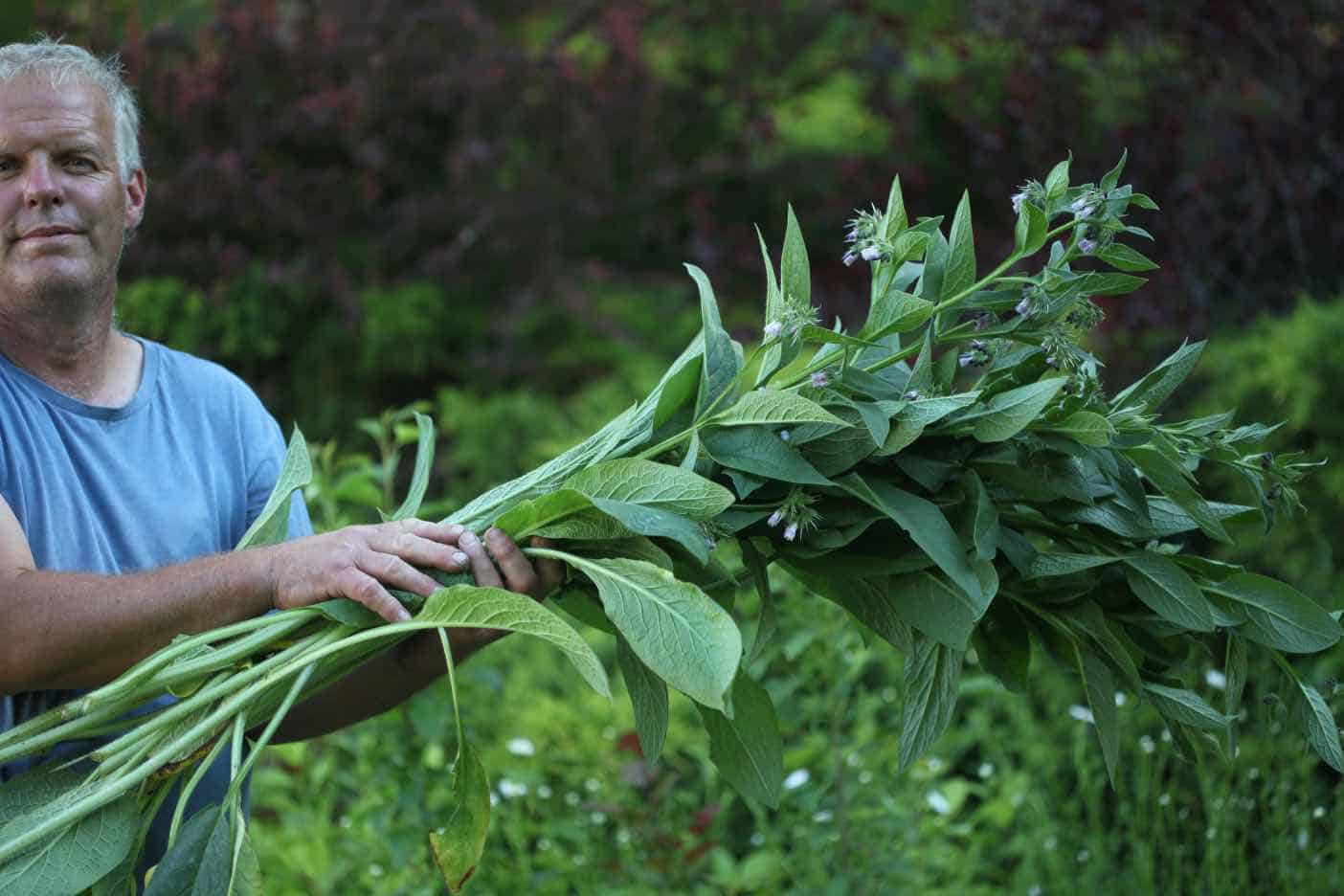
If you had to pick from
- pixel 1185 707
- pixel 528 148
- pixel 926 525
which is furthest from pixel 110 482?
pixel 528 148

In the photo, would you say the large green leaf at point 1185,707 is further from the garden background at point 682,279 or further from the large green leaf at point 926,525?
the garden background at point 682,279

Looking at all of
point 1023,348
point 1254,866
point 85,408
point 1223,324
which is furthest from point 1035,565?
point 1223,324

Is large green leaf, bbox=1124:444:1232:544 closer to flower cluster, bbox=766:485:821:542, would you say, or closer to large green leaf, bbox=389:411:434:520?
flower cluster, bbox=766:485:821:542

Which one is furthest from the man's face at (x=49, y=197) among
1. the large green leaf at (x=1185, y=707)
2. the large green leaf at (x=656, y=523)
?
the large green leaf at (x=1185, y=707)

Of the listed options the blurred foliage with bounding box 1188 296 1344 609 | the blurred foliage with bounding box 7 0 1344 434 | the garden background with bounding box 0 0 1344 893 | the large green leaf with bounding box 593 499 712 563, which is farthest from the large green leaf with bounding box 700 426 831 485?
the blurred foliage with bounding box 7 0 1344 434

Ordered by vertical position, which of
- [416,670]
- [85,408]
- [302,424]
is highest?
[85,408]

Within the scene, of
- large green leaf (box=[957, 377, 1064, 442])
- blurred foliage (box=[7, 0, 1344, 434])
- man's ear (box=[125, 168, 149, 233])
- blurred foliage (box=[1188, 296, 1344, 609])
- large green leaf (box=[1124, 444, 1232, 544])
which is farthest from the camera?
blurred foliage (box=[7, 0, 1344, 434])

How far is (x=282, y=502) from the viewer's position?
1.85 m

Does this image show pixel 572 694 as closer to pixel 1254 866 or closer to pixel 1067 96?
pixel 1254 866

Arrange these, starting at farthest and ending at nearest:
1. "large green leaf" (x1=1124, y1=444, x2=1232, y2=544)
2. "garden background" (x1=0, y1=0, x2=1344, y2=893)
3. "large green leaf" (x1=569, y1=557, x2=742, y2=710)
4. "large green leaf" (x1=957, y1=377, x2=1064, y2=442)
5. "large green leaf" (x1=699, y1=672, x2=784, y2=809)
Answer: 1. "garden background" (x1=0, y1=0, x2=1344, y2=893)
2. "large green leaf" (x1=699, y1=672, x2=784, y2=809)
3. "large green leaf" (x1=1124, y1=444, x2=1232, y2=544)
4. "large green leaf" (x1=957, y1=377, x2=1064, y2=442)
5. "large green leaf" (x1=569, y1=557, x2=742, y2=710)

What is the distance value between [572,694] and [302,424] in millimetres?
2342

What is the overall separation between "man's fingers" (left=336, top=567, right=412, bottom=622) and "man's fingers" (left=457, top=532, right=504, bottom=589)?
0.09m

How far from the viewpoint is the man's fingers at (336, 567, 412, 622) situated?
1562 millimetres

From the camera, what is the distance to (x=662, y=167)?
6.03m
